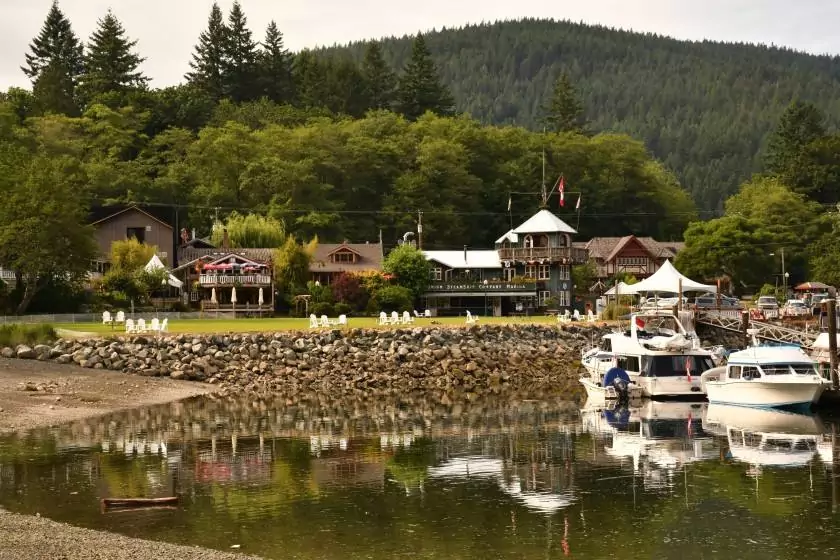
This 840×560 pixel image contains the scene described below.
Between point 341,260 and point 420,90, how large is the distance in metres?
73.5

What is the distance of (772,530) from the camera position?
24453 mm

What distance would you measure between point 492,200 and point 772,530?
333 feet

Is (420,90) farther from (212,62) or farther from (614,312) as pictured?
(614,312)

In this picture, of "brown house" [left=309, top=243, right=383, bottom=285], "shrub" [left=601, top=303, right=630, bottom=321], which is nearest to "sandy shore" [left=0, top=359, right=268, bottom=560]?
"shrub" [left=601, top=303, right=630, bottom=321]

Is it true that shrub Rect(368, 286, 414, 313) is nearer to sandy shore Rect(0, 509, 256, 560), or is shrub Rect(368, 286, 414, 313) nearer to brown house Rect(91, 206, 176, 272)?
brown house Rect(91, 206, 176, 272)

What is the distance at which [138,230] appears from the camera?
98125 millimetres

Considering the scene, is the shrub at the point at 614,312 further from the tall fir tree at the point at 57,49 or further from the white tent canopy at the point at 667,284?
the tall fir tree at the point at 57,49

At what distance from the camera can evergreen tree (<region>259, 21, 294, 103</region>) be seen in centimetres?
16550

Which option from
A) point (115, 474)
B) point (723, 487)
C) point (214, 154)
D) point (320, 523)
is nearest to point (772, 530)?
point (723, 487)

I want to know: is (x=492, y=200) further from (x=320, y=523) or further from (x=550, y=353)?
(x=320, y=523)

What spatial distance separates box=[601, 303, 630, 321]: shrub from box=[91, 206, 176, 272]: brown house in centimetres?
4037

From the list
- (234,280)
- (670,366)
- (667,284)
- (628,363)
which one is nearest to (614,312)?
(667,284)

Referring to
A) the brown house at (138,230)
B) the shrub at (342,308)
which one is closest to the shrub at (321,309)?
the shrub at (342,308)

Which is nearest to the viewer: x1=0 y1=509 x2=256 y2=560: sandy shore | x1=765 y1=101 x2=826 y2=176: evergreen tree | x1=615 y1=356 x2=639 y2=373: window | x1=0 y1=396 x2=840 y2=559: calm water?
x1=0 y1=509 x2=256 y2=560: sandy shore
